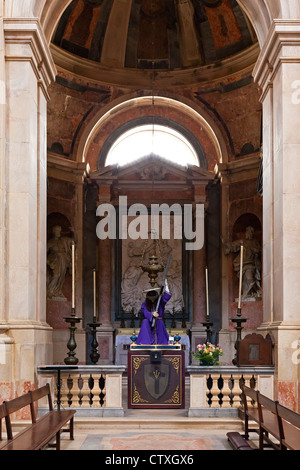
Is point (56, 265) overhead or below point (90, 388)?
overhead

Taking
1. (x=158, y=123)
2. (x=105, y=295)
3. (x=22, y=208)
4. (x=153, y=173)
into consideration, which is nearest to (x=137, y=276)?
(x=105, y=295)

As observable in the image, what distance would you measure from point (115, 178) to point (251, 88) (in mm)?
4161

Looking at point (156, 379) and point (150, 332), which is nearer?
point (156, 379)

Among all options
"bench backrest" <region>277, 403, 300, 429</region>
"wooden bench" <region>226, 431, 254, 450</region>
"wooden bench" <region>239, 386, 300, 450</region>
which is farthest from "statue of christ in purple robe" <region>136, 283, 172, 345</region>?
"bench backrest" <region>277, 403, 300, 429</region>

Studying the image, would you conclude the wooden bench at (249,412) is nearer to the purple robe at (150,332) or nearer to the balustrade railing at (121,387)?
the balustrade railing at (121,387)

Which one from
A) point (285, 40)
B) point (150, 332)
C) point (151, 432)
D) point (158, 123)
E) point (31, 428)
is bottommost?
point (151, 432)

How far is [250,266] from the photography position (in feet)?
58.8

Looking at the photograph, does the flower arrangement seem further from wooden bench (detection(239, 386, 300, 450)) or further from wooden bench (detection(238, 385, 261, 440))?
wooden bench (detection(239, 386, 300, 450))

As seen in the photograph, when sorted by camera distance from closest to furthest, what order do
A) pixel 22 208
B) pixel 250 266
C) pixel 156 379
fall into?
1. pixel 22 208
2. pixel 156 379
3. pixel 250 266

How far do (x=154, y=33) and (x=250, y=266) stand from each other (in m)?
6.69

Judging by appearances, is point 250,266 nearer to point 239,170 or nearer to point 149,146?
point 239,170

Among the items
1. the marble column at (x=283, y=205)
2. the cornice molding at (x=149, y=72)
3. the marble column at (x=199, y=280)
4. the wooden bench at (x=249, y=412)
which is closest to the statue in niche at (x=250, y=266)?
the marble column at (x=199, y=280)

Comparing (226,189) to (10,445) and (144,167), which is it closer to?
(144,167)

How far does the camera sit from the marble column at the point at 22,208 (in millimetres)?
10172
